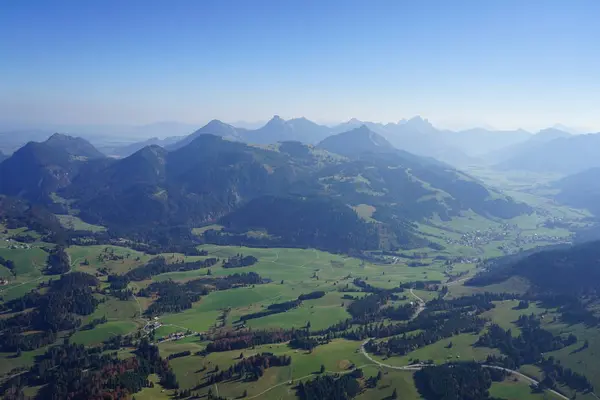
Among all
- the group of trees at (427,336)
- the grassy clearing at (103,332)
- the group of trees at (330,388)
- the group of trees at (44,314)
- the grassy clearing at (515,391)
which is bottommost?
the grassy clearing at (103,332)

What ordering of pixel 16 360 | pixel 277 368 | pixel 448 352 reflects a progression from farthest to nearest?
pixel 16 360
pixel 448 352
pixel 277 368

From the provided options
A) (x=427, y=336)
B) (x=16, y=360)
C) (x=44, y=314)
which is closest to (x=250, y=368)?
(x=427, y=336)

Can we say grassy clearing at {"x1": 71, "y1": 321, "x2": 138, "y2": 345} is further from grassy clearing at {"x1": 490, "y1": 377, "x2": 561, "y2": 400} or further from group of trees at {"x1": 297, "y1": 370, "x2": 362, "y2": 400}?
grassy clearing at {"x1": 490, "y1": 377, "x2": 561, "y2": 400}

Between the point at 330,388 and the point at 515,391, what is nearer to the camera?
the point at 330,388

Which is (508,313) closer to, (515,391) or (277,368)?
(515,391)

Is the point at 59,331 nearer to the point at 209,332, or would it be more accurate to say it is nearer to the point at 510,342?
the point at 209,332

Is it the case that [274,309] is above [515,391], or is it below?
below

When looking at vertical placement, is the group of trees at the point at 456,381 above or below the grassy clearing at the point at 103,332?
above

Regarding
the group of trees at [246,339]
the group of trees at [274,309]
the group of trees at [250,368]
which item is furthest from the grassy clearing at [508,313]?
the group of trees at [250,368]

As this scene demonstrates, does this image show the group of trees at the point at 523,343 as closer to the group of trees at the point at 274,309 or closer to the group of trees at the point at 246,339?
the group of trees at the point at 246,339

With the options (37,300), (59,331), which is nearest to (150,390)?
(59,331)

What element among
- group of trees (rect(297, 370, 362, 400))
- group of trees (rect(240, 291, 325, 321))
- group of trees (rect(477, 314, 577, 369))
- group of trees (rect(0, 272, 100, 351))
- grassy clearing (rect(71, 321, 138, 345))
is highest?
group of trees (rect(297, 370, 362, 400))

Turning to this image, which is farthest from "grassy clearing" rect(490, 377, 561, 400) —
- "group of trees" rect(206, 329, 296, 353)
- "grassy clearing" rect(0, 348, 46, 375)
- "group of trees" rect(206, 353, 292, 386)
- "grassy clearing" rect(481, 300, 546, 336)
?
"grassy clearing" rect(0, 348, 46, 375)
